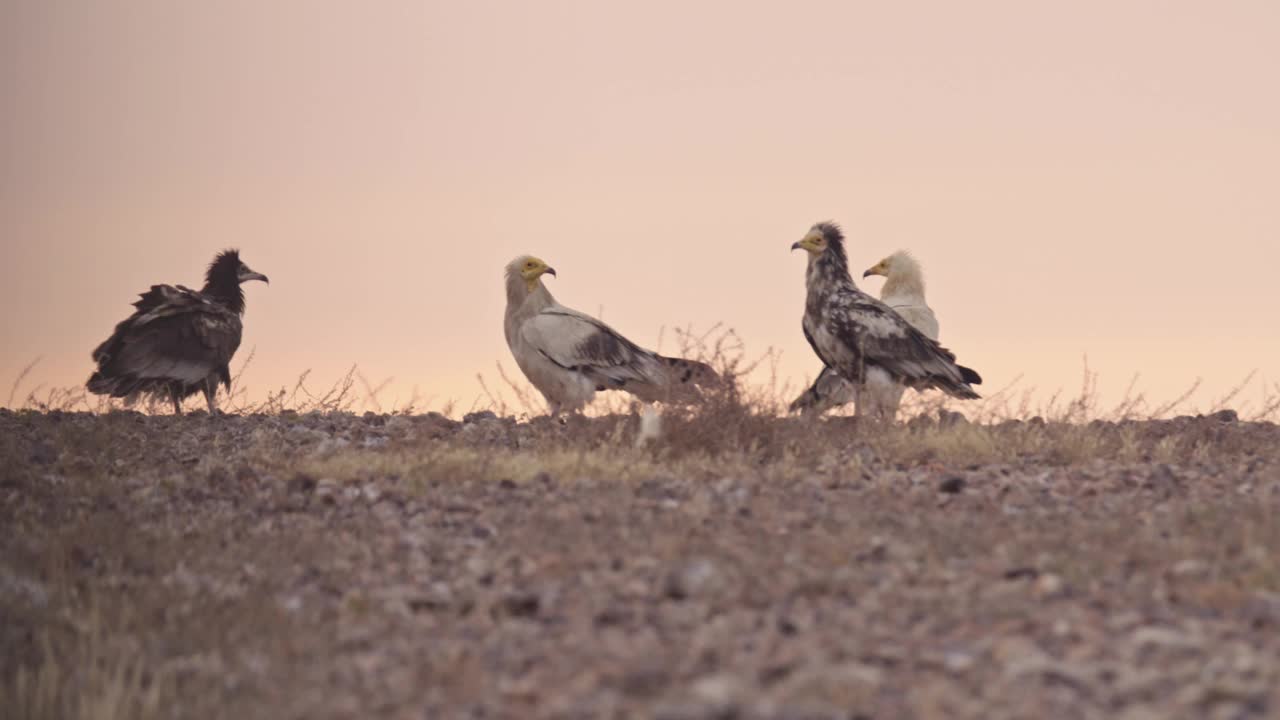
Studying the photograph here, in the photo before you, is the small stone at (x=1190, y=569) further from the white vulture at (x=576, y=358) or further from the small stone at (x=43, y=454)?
the small stone at (x=43, y=454)

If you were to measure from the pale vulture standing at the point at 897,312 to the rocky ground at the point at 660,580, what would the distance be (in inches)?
126

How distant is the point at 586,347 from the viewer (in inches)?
696

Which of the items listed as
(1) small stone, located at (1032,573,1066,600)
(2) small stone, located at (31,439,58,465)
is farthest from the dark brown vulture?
(1) small stone, located at (1032,573,1066,600)

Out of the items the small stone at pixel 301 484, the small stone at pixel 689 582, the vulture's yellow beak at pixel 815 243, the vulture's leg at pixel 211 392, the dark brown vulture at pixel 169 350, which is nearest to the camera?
the small stone at pixel 689 582

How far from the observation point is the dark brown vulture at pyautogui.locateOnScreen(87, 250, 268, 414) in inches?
764

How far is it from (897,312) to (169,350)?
903 centimetres

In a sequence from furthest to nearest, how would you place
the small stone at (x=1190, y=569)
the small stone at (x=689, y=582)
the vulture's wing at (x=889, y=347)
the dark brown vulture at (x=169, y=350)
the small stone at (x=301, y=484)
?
the dark brown vulture at (x=169, y=350) < the vulture's wing at (x=889, y=347) < the small stone at (x=301, y=484) < the small stone at (x=1190, y=569) < the small stone at (x=689, y=582)

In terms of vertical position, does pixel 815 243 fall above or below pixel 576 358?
above

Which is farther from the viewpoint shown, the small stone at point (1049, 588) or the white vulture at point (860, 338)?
the white vulture at point (860, 338)

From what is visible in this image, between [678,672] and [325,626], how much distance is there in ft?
6.98

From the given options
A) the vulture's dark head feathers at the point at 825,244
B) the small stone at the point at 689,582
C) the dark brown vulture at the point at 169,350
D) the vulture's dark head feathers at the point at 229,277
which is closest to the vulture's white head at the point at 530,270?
the vulture's dark head feathers at the point at 825,244

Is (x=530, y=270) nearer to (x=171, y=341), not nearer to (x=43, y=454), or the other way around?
(x=171, y=341)

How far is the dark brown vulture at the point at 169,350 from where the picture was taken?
19406 mm

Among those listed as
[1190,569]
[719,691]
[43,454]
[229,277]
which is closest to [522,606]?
[719,691]
